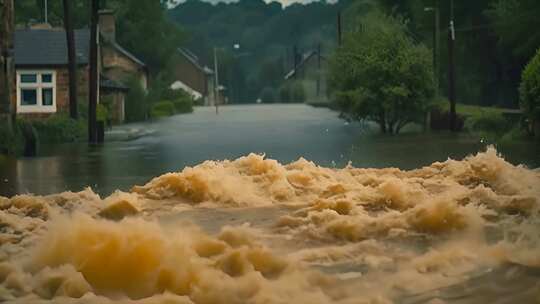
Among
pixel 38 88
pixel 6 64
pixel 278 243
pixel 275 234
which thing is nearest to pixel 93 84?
pixel 6 64

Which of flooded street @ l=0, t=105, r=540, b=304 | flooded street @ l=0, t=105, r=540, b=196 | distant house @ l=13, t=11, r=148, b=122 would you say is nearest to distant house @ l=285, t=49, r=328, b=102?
distant house @ l=13, t=11, r=148, b=122

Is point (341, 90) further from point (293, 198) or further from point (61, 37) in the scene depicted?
point (293, 198)


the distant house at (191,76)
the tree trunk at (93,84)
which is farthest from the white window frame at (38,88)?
the distant house at (191,76)

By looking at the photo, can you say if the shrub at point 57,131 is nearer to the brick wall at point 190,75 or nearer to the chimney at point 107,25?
the chimney at point 107,25

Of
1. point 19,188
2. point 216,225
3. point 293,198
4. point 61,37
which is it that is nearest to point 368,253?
point 216,225

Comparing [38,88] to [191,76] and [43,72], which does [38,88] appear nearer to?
[43,72]

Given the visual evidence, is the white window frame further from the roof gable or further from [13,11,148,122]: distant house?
the roof gable
